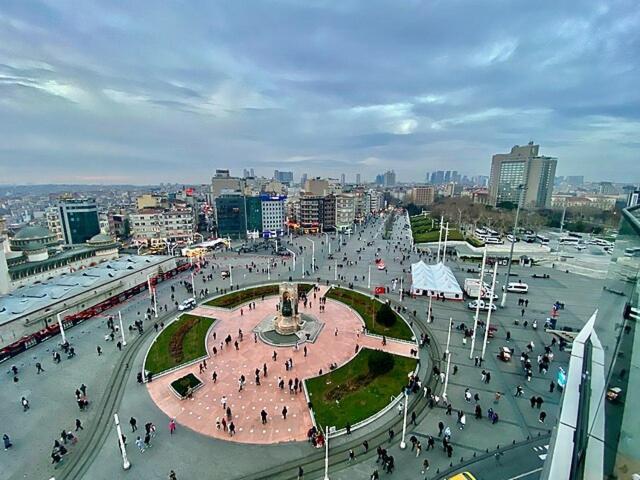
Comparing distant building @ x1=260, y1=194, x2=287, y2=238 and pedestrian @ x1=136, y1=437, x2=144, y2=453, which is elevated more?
distant building @ x1=260, y1=194, x2=287, y2=238

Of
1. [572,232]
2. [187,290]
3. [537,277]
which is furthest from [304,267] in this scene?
[572,232]

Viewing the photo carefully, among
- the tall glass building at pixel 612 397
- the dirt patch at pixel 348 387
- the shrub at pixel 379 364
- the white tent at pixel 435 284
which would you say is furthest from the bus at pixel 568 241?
the tall glass building at pixel 612 397

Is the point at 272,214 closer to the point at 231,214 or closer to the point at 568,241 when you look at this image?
the point at 231,214

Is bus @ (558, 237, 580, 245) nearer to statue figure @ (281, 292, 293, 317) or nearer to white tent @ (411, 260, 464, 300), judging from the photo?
white tent @ (411, 260, 464, 300)

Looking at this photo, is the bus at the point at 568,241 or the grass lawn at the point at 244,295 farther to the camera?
the bus at the point at 568,241

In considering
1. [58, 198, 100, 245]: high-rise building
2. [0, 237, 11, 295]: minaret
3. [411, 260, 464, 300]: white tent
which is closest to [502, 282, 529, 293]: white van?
[411, 260, 464, 300]: white tent

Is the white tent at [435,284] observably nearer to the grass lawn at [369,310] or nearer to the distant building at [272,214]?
the grass lawn at [369,310]
